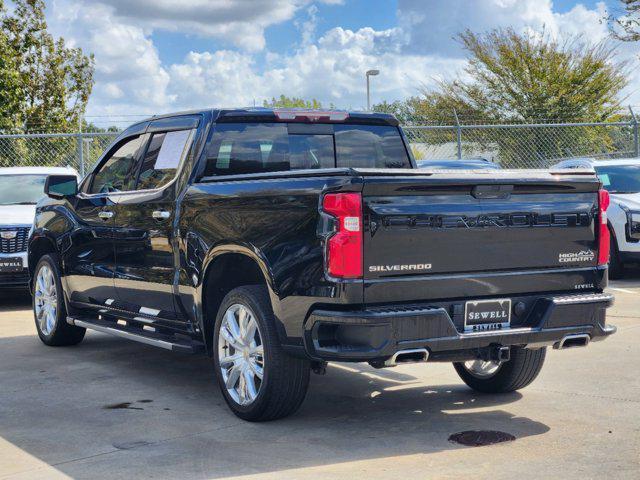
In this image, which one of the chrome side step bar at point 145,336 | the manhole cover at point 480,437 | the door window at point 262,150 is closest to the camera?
the manhole cover at point 480,437

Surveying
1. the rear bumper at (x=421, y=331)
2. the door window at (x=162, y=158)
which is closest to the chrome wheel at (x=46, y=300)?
the door window at (x=162, y=158)

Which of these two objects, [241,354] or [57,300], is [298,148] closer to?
[241,354]

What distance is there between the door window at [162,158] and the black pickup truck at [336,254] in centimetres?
2

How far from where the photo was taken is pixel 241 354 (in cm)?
588

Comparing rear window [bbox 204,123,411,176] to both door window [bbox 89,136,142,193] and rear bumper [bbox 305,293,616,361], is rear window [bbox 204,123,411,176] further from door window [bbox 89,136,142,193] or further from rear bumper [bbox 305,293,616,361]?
rear bumper [bbox 305,293,616,361]

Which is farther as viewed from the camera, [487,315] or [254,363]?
[254,363]

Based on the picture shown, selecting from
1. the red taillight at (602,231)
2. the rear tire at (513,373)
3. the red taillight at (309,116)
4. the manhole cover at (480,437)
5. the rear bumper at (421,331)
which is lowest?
the manhole cover at (480,437)

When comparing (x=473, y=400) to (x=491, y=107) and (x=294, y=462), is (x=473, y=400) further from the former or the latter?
(x=491, y=107)

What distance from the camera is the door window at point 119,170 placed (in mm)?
7480

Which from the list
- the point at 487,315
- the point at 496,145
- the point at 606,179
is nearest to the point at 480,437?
the point at 487,315

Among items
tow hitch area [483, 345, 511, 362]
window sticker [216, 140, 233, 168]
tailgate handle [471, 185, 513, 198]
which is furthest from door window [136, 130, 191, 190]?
tow hitch area [483, 345, 511, 362]

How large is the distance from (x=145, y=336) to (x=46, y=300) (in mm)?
2260

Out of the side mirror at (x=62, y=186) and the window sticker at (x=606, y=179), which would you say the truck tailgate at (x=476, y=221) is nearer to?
the side mirror at (x=62, y=186)

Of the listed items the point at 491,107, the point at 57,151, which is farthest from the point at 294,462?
the point at 491,107
